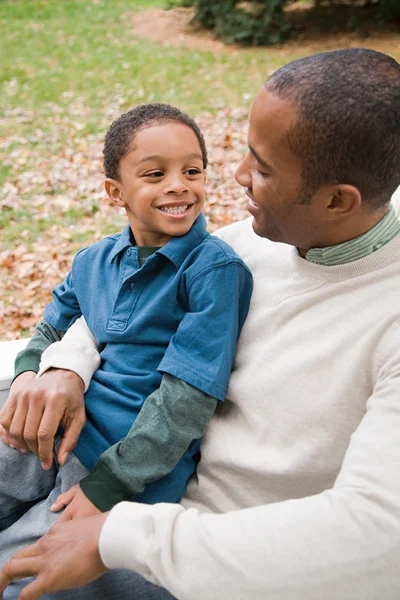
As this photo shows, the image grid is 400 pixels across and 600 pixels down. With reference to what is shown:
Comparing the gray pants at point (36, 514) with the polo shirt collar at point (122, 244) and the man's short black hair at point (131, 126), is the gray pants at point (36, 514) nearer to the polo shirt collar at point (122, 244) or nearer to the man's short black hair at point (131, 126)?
the polo shirt collar at point (122, 244)

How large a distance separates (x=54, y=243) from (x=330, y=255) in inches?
152

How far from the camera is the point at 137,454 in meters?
1.63

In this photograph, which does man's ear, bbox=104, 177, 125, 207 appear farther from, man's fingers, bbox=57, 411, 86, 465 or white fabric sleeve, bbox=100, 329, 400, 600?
white fabric sleeve, bbox=100, 329, 400, 600

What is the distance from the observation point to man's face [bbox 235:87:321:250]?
1533mm

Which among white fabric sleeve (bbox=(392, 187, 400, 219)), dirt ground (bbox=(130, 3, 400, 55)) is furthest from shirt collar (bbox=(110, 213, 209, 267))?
dirt ground (bbox=(130, 3, 400, 55))

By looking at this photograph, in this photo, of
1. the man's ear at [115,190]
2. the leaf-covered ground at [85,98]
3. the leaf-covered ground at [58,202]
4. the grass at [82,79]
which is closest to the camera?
the man's ear at [115,190]

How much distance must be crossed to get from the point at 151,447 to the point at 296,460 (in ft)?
1.18

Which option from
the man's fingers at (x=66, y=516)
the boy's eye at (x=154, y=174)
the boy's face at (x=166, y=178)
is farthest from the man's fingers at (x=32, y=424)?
the boy's eye at (x=154, y=174)

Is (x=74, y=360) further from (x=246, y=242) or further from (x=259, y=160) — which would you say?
(x=259, y=160)

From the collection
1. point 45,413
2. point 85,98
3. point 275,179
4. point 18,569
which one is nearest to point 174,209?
point 275,179

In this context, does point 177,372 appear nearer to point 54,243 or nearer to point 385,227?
point 385,227

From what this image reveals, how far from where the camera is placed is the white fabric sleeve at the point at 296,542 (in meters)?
1.18

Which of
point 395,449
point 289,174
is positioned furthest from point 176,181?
point 395,449

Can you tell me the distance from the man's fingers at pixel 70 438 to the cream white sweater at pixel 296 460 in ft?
1.11
